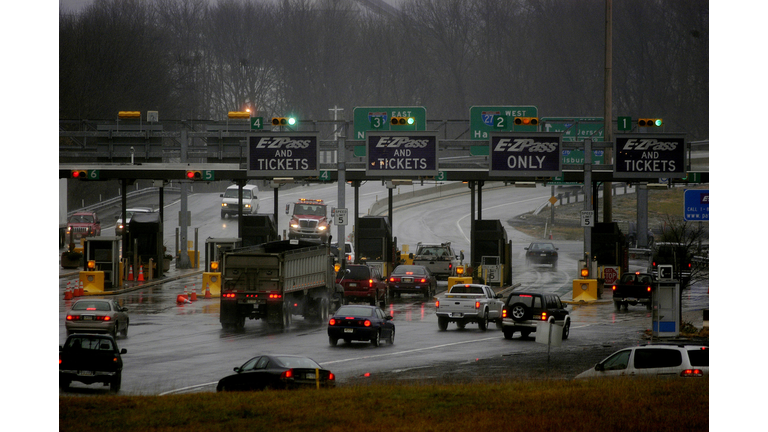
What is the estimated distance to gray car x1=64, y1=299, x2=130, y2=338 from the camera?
2552 cm

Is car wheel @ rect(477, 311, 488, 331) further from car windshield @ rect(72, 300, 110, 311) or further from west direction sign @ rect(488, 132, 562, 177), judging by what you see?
car windshield @ rect(72, 300, 110, 311)

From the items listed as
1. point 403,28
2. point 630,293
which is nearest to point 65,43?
point 630,293

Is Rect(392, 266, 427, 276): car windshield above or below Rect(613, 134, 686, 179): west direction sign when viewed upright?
below

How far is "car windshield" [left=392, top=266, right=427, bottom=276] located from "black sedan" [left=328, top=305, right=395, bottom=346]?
1381 centimetres

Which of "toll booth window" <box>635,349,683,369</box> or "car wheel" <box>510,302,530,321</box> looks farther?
"car wheel" <box>510,302,530,321</box>

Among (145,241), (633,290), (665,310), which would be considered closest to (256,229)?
(145,241)

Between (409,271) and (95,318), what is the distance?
16792 mm

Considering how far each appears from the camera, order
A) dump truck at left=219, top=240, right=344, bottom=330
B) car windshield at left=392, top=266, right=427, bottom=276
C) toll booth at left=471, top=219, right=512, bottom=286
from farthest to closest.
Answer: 1. toll booth at left=471, top=219, right=512, bottom=286
2. car windshield at left=392, top=266, right=427, bottom=276
3. dump truck at left=219, top=240, right=344, bottom=330

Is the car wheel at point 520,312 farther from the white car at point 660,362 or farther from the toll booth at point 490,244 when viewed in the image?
the toll booth at point 490,244

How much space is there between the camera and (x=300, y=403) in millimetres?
15734

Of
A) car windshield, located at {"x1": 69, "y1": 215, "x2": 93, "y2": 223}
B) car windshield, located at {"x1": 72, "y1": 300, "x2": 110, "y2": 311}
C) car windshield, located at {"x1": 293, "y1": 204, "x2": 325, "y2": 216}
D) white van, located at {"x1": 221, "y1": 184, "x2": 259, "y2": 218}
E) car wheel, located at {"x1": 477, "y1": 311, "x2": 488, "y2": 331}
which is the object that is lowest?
car wheel, located at {"x1": 477, "y1": 311, "x2": 488, "y2": 331}

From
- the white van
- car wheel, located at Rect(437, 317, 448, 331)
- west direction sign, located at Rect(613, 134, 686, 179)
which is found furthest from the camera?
the white van

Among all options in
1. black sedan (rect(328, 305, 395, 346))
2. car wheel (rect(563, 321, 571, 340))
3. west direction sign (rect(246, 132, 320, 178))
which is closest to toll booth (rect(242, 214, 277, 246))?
west direction sign (rect(246, 132, 320, 178))

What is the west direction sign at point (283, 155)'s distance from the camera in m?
37.8
